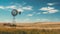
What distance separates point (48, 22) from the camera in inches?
292

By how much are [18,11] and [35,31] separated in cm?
98

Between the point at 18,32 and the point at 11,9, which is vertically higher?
the point at 11,9

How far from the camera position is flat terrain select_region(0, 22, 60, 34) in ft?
24.3

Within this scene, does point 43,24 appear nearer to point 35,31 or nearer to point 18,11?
point 35,31

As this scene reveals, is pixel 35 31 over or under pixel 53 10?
under

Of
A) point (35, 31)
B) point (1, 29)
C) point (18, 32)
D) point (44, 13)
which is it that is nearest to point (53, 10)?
point (44, 13)

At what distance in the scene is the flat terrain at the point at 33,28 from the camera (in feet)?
24.3

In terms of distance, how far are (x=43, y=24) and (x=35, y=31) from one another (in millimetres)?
462

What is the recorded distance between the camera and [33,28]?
749 cm

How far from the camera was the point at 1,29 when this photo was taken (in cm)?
758

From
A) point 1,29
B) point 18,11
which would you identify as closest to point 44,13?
point 18,11

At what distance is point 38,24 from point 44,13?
47 centimetres

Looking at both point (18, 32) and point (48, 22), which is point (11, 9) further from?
point (48, 22)

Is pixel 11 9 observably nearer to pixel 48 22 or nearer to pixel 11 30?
pixel 11 30
